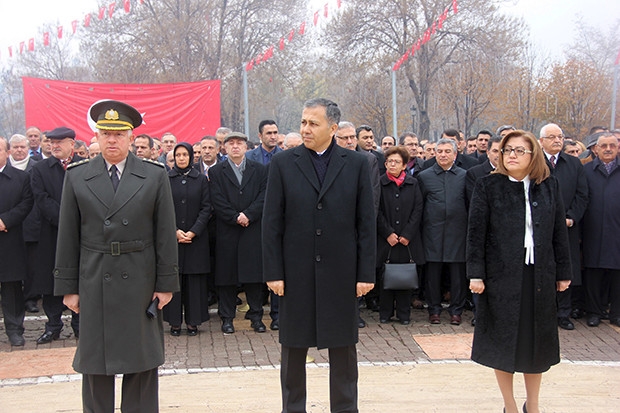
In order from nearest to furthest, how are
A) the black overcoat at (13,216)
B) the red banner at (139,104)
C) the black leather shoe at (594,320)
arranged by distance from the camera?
1. the black overcoat at (13,216)
2. the black leather shoe at (594,320)
3. the red banner at (139,104)

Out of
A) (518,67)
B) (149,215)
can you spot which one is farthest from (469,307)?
(518,67)

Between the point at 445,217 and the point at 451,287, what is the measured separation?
861mm

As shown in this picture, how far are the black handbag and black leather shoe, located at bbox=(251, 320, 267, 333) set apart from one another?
1473mm

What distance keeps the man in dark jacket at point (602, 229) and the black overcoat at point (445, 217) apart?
1.50m

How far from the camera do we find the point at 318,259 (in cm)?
419

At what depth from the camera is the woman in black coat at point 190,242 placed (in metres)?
7.07

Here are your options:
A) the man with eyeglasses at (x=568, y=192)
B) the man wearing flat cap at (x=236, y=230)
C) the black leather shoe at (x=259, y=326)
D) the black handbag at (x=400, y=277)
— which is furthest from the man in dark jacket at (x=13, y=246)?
the man with eyeglasses at (x=568, y=192)

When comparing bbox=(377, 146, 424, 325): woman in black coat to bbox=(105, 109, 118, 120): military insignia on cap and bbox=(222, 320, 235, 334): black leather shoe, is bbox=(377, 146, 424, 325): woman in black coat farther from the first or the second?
bbox=(105, 109, 118, 120): military insignia on cap

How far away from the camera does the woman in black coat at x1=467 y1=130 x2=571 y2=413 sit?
433cm

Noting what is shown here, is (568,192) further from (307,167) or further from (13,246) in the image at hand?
(13,246)

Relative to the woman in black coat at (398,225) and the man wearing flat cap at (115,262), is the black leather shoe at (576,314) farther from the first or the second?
the man wearing flat cap at (115,262)

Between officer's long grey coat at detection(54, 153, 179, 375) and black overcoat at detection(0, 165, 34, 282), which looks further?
black overcoat at detection(0, 165, 34, 282)

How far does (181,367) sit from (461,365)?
2.62 m

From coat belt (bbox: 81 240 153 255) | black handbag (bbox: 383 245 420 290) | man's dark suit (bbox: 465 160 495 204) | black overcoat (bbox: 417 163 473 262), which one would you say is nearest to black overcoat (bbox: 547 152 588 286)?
man's dark suit (bbox: 465 160 495 204)
